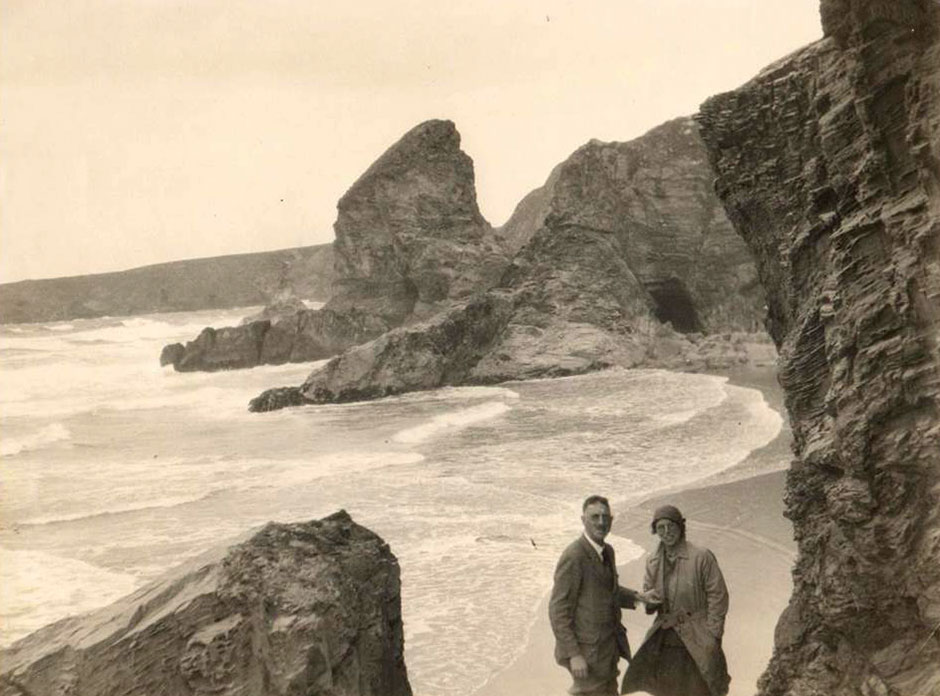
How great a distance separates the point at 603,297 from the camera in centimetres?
3769

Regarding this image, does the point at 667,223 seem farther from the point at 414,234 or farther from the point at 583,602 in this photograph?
the point at 583,602

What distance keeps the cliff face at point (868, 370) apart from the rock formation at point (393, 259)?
3605cm

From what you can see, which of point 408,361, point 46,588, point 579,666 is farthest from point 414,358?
point 579,666

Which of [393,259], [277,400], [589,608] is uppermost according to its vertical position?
[393,259]

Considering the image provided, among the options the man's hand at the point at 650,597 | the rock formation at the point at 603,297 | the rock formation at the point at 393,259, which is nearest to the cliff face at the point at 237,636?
the man's hand at the point at 650,597

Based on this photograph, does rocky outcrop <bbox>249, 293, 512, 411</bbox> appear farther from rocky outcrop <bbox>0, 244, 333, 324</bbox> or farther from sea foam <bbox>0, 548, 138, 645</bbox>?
rocky outcrop <bbox>0, 244, 333, 324</bbox>

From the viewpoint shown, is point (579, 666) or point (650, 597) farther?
point (650, 597)

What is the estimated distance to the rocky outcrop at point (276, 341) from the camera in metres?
41.7

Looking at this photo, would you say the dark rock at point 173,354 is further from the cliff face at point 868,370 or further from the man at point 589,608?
the cliff face at point 868,370

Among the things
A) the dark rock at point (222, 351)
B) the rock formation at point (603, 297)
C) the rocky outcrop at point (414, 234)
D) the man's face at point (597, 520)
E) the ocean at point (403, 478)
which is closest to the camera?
the man's face at point (597, 520)

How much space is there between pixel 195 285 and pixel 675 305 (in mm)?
71537

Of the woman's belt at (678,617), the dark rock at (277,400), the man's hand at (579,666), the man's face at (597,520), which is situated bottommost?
the dark rock at (277,400)

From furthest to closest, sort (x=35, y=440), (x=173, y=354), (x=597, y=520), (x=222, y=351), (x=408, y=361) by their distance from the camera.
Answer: (x=173, y=354), (x=222, y=351), (x=408, y=361), (x=35, y=440), (x=597, y=520)

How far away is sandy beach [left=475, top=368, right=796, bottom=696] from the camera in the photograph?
773cm
